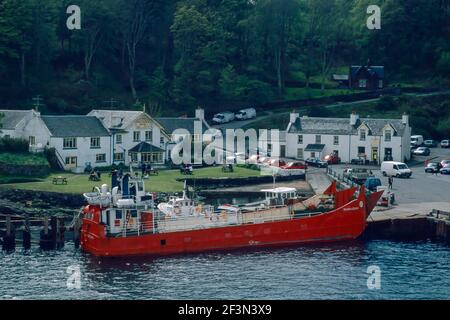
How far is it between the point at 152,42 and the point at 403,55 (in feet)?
131

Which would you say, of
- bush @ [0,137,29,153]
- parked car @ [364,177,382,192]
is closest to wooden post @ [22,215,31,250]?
bush @ [0,137,29,153]

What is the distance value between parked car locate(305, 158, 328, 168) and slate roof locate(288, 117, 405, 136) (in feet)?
16.9

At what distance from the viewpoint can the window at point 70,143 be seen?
102562mm

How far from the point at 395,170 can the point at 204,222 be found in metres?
33.7

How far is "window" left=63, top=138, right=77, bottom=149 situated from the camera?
103 meters

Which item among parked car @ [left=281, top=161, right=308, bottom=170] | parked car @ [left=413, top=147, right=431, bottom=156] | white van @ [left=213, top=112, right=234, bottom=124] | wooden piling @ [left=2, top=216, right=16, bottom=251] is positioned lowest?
wooden piling @ [left=2, top=216, right=16, bottom=251]

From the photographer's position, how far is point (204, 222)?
7369 centimetres

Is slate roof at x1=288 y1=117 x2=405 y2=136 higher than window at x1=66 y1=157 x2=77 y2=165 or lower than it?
higher

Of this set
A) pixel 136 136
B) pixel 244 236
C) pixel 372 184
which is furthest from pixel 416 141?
pixel 244 236

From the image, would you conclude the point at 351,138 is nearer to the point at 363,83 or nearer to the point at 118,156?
the point at 118,156

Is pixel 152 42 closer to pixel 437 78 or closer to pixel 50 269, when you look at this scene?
pixel 437 78

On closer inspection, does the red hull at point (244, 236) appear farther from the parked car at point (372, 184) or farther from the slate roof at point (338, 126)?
the slate roof at point (338, 126)

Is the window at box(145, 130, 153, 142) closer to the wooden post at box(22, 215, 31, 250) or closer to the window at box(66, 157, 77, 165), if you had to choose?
the window at box(66, 157, 77, 165)
